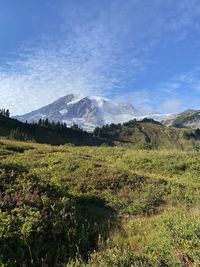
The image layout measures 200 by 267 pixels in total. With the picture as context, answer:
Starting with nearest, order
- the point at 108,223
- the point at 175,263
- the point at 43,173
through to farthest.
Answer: the point at 175,263 → the point at 108,223 → the point at 43,173

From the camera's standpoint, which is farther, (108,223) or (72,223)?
(108,223)

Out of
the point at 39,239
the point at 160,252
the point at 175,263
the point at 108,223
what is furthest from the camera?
the point at 108,223

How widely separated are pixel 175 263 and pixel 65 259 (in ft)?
9.52

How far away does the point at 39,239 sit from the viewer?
31.1ft

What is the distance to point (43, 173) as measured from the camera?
21172 mm


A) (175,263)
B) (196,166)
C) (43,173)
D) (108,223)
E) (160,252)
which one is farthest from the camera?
(196,166)

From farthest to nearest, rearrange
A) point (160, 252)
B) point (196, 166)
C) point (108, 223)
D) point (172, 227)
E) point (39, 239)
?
point (196, 166) < point (108, 223) < point (172, 227) < point (39, 239) < point (160, 252)

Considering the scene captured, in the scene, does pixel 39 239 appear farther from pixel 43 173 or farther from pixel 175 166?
pixel 175 166

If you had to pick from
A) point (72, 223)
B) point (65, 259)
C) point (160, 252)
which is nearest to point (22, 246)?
point (65, 259)

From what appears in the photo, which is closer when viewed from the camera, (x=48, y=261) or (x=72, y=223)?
(x=48, y=261)

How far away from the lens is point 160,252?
8711mm

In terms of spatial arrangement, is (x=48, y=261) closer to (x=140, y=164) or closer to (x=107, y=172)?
(x=107, y=172)

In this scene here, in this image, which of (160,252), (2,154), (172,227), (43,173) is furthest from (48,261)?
(2,154)

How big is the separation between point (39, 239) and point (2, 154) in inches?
823
